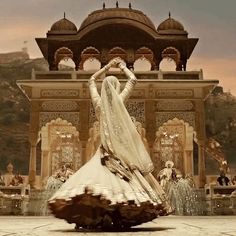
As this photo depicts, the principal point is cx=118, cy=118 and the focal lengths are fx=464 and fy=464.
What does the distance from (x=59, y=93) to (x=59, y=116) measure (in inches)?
34.8

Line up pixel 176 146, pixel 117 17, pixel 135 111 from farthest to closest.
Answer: pixel 176 146 → pixel 117 17 → pixel 135 111

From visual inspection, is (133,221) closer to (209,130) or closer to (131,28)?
(131,28)

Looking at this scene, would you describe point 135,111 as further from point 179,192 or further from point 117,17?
point 117,17

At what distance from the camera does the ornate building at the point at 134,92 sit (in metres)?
16.8

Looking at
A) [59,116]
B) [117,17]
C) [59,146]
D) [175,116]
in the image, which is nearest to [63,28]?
[117,17]

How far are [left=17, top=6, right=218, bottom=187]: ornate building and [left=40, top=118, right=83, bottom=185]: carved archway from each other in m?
0.04

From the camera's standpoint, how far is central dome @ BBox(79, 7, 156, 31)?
59.6 feet

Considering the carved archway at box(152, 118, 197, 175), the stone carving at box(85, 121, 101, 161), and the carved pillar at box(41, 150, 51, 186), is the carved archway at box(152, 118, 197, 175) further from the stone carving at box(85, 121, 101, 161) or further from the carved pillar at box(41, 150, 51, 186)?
the carved pillar at box(41, 150, 51, 186)

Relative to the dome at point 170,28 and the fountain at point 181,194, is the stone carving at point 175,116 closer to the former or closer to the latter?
the fountain at point 181,194

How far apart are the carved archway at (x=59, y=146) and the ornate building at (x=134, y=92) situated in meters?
0.04

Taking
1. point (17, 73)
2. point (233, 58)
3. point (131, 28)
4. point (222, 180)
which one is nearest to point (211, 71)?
point (233, 58)

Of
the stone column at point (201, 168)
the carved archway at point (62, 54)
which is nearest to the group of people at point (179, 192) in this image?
the stone column at point (201, 168)

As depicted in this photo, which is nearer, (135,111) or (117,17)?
(135,111)

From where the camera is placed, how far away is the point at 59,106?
17078 millimetres
